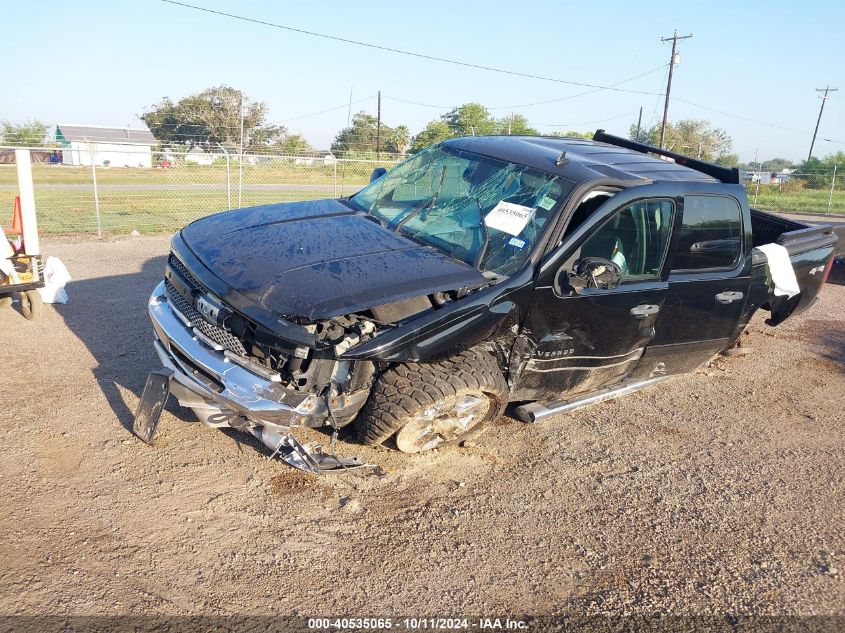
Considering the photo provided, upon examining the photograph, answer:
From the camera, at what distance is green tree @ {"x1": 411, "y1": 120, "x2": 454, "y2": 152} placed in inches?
1319

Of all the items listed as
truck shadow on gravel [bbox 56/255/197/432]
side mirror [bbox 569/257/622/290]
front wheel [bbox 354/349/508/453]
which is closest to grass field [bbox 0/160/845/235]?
truck shadow on gravel [bbox 56/255/197/432]

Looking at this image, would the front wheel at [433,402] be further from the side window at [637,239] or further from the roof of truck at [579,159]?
the roof of truck at [579,159]

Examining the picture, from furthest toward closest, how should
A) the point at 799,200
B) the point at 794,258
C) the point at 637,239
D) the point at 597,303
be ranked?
the point at 799,200 → the point at 794,258 → the point at 637,239 → the point at 597,303

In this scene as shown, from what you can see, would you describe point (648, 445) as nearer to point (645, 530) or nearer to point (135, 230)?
point (645, 530)

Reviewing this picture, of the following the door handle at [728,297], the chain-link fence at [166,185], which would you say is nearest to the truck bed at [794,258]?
the door handle at [728,297]

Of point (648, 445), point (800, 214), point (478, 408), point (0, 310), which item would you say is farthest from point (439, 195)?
point (800, 214)

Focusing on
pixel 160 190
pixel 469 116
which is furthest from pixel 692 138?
pixel 160 190

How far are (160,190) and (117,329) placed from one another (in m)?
15.9

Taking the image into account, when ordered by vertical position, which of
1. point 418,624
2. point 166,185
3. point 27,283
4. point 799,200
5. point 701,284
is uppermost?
point 701,284

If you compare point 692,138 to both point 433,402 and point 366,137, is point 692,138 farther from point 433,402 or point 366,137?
point 433,402

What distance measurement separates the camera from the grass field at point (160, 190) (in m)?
14.9

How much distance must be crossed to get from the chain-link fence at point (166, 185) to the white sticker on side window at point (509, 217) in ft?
37.4

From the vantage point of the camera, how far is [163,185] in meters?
20.1

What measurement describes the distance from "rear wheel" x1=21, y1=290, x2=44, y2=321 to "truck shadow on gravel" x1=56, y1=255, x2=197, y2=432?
0.78ft
